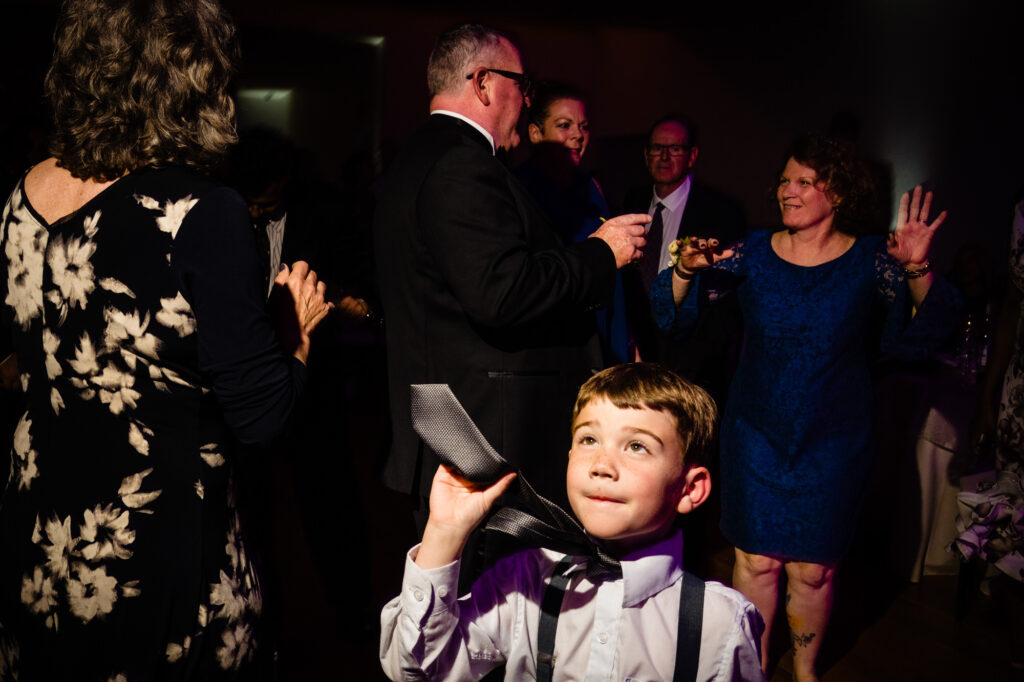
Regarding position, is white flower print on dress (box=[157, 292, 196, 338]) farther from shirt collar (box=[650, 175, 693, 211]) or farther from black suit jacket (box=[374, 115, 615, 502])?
shirt collar (box=[650, 175, 693, 211])

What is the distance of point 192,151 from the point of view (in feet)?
3.71

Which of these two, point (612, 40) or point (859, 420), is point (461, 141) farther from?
point (612, 40)

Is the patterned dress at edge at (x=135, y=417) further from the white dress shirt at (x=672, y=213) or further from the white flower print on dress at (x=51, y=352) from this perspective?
the white dress shirt at (x=672, y=213)

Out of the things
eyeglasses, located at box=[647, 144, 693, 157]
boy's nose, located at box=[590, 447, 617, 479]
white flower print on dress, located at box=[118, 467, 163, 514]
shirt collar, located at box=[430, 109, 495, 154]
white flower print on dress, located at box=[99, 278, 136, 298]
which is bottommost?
white flower print on dress, located at box=[118, 467, 163, 514]

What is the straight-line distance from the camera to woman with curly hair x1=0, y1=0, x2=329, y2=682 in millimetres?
1062

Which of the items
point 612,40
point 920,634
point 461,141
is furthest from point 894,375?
point 612,40

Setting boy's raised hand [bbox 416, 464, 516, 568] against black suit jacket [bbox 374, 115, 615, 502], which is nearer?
boy's raised hand [bbox 416, 464, 516, 568]

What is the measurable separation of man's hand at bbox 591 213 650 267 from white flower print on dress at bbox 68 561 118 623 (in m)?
1.18

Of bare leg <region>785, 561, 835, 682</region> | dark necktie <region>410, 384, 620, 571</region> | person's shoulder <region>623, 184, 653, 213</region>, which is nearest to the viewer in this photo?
dark necktie <region>410, 384, 620, 571</region>

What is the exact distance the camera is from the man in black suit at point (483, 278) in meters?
1.59

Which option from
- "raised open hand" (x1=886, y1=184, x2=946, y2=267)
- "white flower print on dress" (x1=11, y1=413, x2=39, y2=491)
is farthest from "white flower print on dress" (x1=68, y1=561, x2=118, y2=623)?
"raised open hand" (x1=886, y1=184, x2=946, y2=267)

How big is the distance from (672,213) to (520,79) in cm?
156

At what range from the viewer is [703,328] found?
2.92 meters

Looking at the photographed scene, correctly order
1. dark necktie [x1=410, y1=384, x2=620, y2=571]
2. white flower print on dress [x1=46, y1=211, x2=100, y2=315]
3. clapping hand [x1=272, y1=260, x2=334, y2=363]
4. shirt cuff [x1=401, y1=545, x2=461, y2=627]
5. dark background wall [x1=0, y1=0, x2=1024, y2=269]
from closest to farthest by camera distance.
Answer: dark necktie [x1=410, y1=384, x2=620, y2=571], shirt cuff [x1=401, y1=545, x2=461, y2=627], white flower print on dress [x1=46, y1=211, x2=100, y2=315], clapping hand [x1=272, y1=260, x2=334, y2=363], dark background wall [x1=0, y1=0, x2=1024, y2=269]
